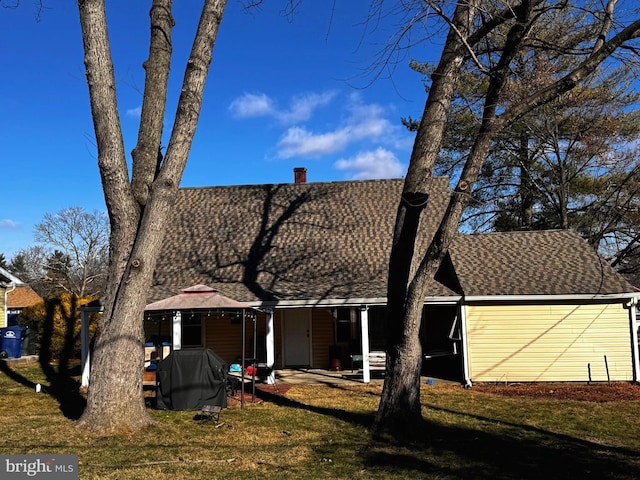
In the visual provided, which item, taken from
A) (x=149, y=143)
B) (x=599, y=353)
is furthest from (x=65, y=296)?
(x=599, y=353)

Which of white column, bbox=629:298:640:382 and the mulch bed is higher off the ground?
white column, bbox=629:298:640:382

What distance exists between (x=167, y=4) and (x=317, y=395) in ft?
28.2

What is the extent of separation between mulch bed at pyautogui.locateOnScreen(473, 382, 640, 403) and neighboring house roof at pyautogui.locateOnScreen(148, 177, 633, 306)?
7.62 ft

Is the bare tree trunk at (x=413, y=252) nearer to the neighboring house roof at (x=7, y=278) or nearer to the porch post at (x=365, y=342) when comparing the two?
the porch post at (x=365, y=342)

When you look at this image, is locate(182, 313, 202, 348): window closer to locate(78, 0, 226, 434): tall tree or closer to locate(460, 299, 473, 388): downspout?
locate(460, 299, 473, 388): downspout

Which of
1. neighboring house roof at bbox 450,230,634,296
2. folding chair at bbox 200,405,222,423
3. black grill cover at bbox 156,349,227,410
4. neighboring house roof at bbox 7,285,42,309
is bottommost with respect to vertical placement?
folding chair at bbox 200,405,222,423

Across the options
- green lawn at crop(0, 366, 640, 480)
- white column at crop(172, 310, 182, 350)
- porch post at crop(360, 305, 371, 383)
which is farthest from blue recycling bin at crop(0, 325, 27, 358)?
porch post at crop(360, 305, 371, 383)

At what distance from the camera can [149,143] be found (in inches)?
376

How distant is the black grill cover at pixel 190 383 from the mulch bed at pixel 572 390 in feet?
21.2

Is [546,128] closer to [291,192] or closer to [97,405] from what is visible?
[291,192]

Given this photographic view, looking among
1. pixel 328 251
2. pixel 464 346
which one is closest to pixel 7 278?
pixel 328 251

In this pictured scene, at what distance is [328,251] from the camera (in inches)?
688

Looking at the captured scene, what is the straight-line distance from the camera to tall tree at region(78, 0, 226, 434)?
8648 mm

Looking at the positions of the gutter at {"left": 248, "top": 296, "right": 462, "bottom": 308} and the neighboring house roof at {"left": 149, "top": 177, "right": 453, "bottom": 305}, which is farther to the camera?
the neighboring house roof at {"left": 149, "top": 177, "right": 453, "bottom": 305}
